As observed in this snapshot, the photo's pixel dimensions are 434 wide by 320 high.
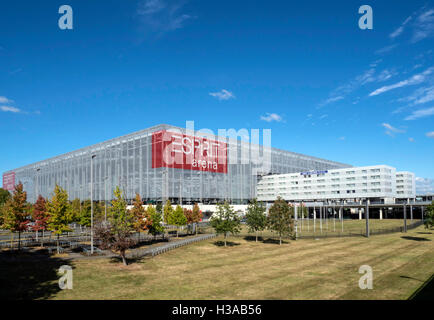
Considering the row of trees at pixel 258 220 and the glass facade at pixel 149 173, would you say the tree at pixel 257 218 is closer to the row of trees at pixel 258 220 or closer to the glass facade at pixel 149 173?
the row of trees at pixel 258 220

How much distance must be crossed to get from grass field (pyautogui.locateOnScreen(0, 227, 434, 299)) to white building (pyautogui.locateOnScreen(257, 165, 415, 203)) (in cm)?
8757

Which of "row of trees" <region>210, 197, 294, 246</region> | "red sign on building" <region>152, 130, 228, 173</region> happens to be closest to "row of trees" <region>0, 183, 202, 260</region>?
"row of trees" <region>210, 197, 294, 246</region>

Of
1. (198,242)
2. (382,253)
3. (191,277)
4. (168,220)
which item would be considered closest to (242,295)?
(191,277)

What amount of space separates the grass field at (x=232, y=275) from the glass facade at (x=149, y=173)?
5053cm

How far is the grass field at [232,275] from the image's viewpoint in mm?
22547

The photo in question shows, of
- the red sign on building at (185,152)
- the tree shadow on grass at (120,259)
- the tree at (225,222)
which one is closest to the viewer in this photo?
the tree shadow on grass at (120,259)

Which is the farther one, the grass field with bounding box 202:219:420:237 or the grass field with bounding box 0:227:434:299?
the grass field with bounding box 202:219:420:237

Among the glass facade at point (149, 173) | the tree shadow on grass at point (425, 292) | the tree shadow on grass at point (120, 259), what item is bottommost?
the tree shadow on grass at point (120, 259)

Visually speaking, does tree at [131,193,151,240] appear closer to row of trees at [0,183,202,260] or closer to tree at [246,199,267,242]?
row of trees at [0,183,202,260]

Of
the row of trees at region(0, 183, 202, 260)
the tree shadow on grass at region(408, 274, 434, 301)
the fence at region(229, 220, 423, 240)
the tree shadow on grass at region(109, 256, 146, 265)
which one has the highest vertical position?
the row of trees at region(0, 183, 202, 260)

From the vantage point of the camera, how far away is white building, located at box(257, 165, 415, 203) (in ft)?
408

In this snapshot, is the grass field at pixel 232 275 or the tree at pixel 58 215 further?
the tree at pixel 58 215

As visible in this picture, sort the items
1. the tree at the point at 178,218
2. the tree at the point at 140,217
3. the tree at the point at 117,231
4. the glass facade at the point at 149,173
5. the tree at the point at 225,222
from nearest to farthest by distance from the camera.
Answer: the tree at the point at 117,231, the tree at the point at 140,217, the tree at the point at 225,222, the tree at the point at 178,218, the glass facade at the point at 149,173

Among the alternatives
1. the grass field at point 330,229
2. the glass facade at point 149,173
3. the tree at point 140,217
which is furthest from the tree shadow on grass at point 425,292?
the glass facade at point 149,173
